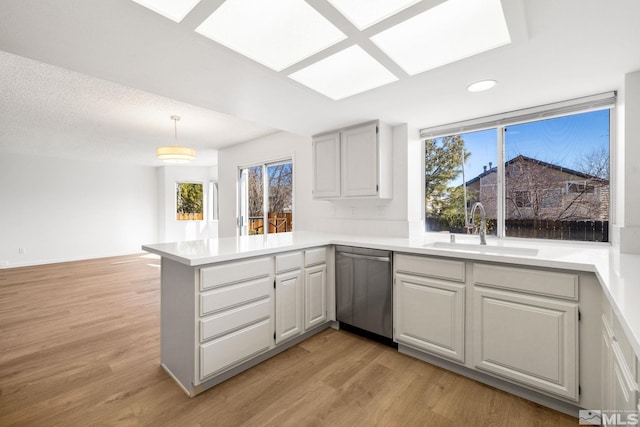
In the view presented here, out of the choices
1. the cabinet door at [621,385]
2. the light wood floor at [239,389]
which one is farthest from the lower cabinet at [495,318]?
the cabinet door at [621,385]

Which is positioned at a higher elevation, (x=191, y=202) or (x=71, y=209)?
A: (x=191, y=202)

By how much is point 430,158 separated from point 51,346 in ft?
13.3

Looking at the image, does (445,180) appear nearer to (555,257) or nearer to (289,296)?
(555,257)

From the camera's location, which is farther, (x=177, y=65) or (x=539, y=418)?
(x=177, y=65)

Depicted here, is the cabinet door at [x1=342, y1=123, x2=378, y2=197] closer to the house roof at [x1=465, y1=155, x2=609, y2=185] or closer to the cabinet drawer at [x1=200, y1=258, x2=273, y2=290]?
the house roof at [x1=465, y1=155, x2=609, y2=185]

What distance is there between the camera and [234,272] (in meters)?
1.93

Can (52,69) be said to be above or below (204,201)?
above

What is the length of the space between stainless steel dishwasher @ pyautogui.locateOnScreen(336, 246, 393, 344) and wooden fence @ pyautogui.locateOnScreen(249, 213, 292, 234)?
181 cm

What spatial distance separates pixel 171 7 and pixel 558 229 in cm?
315

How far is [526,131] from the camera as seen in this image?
8.42ft

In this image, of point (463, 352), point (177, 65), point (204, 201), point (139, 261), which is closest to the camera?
point (177, 65)

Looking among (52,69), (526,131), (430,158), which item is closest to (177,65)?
(52,69)

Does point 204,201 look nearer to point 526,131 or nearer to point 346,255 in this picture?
point 346,255

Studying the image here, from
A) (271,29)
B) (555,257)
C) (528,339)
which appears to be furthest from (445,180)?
(271,29)
